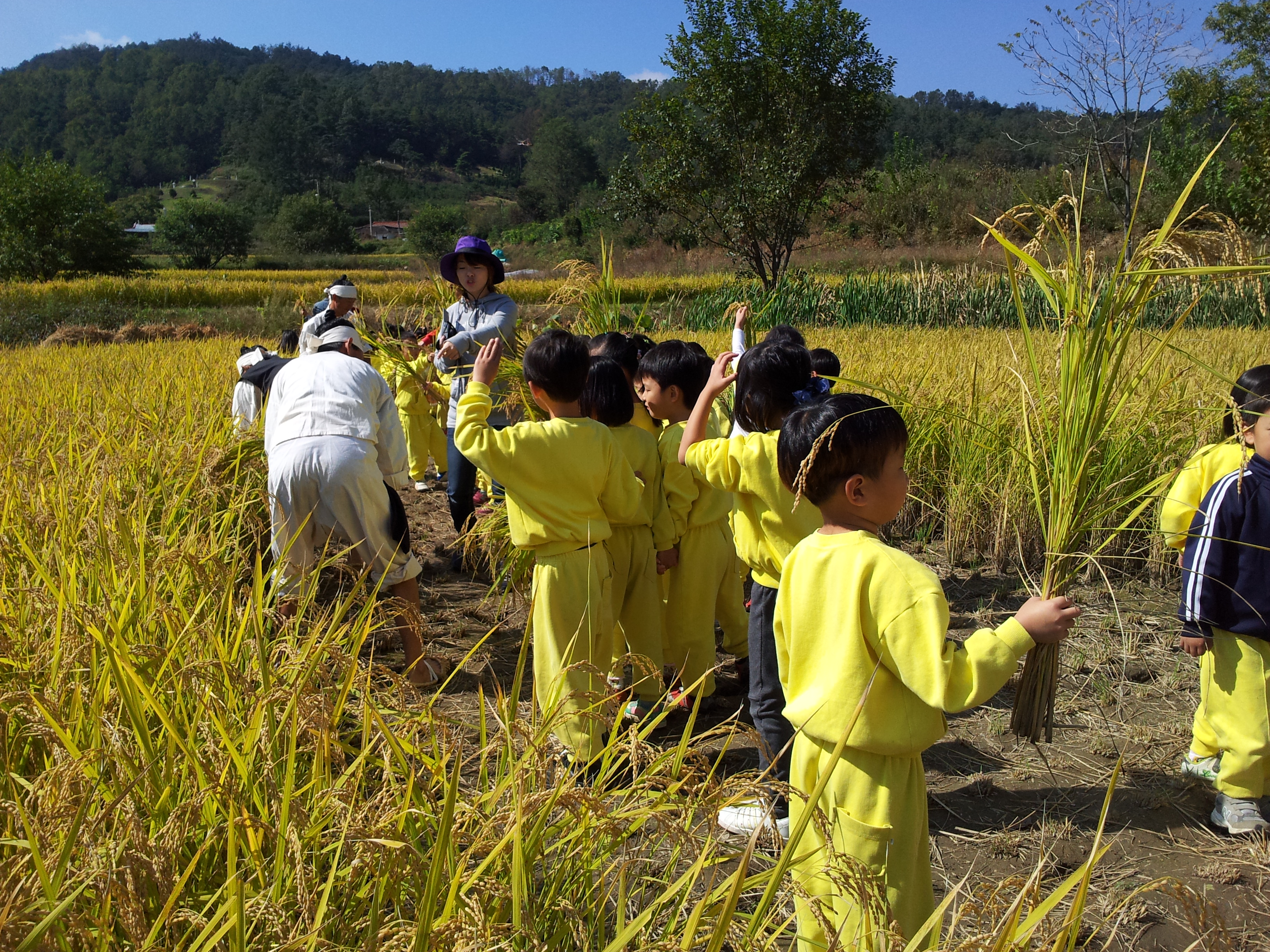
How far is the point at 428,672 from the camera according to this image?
11.4ft

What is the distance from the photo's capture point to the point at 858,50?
22.3m

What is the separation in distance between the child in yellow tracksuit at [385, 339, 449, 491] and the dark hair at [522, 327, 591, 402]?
103 inches

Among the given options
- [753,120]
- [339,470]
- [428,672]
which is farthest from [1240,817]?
[753,120]

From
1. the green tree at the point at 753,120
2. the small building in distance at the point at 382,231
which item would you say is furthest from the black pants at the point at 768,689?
the small building in distance at the point at 382,231

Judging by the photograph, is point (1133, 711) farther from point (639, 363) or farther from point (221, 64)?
point (221, 64)

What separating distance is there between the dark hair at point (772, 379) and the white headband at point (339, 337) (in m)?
2.05

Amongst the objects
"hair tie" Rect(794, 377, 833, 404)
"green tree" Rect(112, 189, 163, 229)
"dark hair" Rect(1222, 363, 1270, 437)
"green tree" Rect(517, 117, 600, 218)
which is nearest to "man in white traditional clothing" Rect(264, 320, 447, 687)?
"hair tie" Rect(794, 377, 833, 404)

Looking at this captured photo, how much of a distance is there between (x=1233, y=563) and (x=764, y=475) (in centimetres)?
143

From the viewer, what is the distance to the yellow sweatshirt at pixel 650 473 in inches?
127

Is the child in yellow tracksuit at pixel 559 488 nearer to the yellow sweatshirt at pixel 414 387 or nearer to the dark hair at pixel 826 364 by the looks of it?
the dark hair at pixel 826 364

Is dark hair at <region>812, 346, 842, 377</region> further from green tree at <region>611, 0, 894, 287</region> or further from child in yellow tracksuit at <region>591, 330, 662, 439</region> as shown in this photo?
green tree at <region>611, 0, 894, 287</region>

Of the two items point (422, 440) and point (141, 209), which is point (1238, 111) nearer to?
point (422, 440)

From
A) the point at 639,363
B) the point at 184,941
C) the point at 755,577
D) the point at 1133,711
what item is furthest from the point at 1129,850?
the point at 184,941

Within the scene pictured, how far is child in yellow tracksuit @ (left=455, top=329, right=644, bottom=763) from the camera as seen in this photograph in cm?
276
